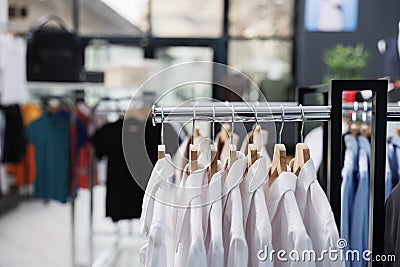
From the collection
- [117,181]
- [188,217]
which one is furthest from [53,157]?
[188,217]

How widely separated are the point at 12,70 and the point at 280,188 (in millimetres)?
3796

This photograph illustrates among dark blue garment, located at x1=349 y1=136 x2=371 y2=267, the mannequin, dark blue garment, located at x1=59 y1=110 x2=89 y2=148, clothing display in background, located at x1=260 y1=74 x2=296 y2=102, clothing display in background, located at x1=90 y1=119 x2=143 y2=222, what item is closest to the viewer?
dark blue garment, located at x1=349 y1=136 x2=371 y2=267

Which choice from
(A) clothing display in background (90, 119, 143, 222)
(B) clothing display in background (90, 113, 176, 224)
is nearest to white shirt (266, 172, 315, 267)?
(B) clothing display in background (90, 113, 176, 224)

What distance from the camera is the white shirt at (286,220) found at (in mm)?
1202

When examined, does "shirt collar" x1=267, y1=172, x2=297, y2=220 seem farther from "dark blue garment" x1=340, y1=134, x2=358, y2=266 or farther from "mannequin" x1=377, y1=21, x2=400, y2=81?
"mannequin" x1=377, y1=21, x2=400, y2=81

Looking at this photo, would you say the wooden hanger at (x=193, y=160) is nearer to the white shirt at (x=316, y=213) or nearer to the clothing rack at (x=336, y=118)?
the clothing rack at (x=336, y=118)

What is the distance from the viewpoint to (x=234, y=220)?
1.23 metres

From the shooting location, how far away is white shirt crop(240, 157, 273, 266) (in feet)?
3.99

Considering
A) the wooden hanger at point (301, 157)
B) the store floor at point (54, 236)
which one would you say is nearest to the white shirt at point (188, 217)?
the wooden hanger at point (301, 157)

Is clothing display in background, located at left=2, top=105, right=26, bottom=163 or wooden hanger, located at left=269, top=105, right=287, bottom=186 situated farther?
clothing display in background, located at left=2, top=105, right=26, bottom=163

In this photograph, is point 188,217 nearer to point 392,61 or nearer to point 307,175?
point 307,175

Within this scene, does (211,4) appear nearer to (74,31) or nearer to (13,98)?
(74,31)

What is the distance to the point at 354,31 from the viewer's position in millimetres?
6000

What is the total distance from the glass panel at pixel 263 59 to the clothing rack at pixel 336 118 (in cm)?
481
